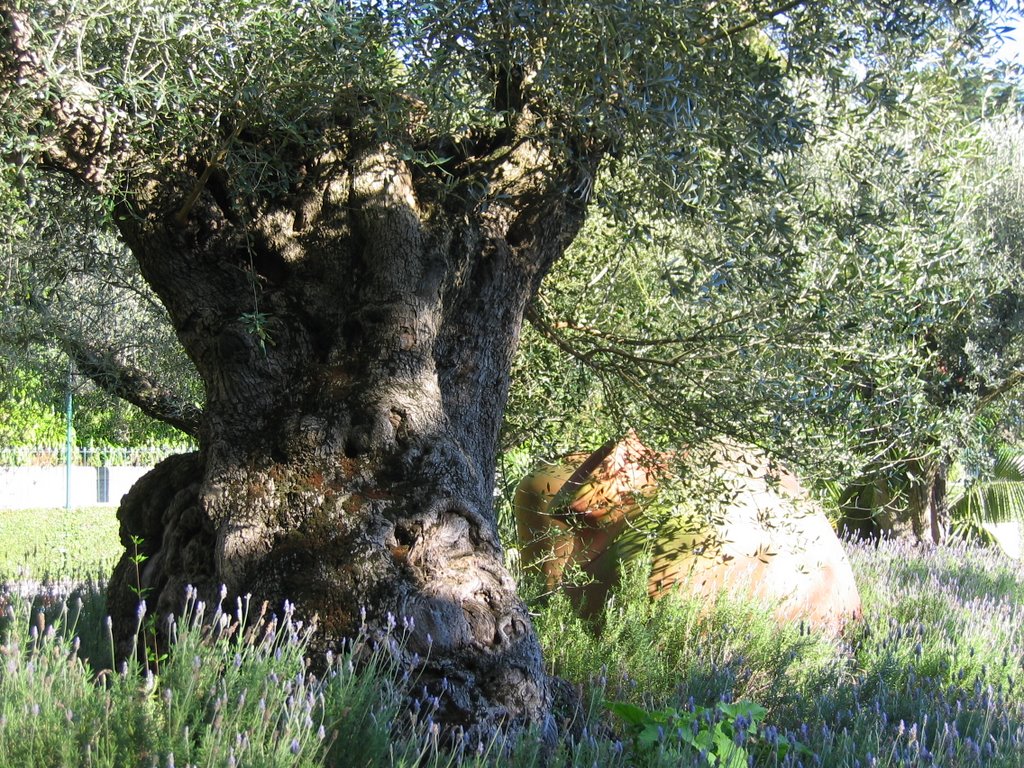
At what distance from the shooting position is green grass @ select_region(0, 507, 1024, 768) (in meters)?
2.27

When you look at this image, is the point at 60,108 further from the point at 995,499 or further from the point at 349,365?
the point at 995,499

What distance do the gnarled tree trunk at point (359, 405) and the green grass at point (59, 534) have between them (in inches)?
213

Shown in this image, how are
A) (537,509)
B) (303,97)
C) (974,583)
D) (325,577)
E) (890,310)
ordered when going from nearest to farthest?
(325,577) → (303,97) → (890,310) → (537,509) → (974,583)

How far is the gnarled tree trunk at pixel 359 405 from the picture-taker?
350cm

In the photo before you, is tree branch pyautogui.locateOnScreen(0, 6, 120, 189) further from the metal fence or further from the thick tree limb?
the metal fence

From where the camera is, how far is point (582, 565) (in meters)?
6.11

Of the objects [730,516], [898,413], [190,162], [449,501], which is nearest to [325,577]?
[449,501]

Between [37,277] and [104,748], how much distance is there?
4410 millimetres

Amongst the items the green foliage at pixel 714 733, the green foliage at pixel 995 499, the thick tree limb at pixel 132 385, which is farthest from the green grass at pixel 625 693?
the green foliage at pixel 995 499

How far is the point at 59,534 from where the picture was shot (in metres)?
15.8

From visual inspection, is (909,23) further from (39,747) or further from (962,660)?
(39,747)

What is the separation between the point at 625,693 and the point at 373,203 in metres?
2.53

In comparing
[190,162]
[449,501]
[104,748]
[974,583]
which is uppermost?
[190,162]

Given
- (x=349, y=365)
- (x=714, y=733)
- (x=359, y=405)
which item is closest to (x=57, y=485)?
(x=349, y=365)
